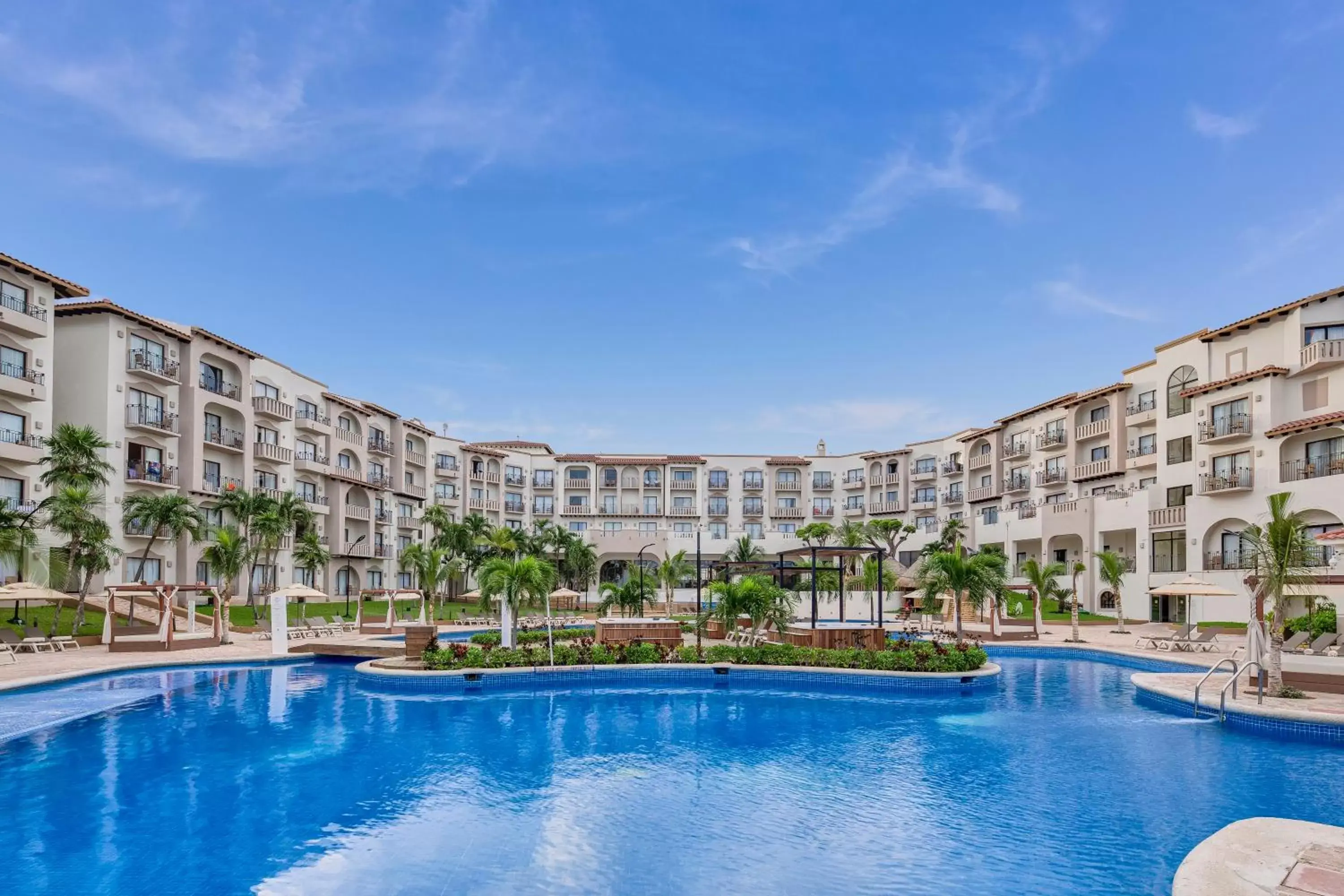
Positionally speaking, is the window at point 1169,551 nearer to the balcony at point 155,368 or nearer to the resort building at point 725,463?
the resort building at point 725,463

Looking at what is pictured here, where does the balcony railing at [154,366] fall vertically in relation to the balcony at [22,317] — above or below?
below

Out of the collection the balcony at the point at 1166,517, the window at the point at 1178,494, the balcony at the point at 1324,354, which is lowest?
the balcony at the point at 1166,517

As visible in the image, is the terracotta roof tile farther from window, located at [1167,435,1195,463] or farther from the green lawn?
the green lawn

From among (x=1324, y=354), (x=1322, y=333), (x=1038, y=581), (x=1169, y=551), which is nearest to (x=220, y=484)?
(x=1038, y=581)

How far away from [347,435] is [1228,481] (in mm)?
46972

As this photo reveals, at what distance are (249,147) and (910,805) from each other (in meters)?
29.2

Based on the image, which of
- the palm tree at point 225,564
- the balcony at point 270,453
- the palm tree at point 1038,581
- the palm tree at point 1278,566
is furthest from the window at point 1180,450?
the balcony at point 270,453

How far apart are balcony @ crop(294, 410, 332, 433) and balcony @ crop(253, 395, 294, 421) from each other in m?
0.62

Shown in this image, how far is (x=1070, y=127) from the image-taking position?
83.4ft

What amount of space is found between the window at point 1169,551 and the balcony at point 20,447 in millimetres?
46217

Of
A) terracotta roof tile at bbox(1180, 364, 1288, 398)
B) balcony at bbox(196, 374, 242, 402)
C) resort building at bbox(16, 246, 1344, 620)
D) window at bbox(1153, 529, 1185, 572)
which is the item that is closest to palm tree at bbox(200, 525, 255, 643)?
resort building at bbox(16, 246, 1344, 620)

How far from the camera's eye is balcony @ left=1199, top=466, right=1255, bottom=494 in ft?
112

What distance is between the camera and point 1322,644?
22.8 meters

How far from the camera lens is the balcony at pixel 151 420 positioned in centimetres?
3703
